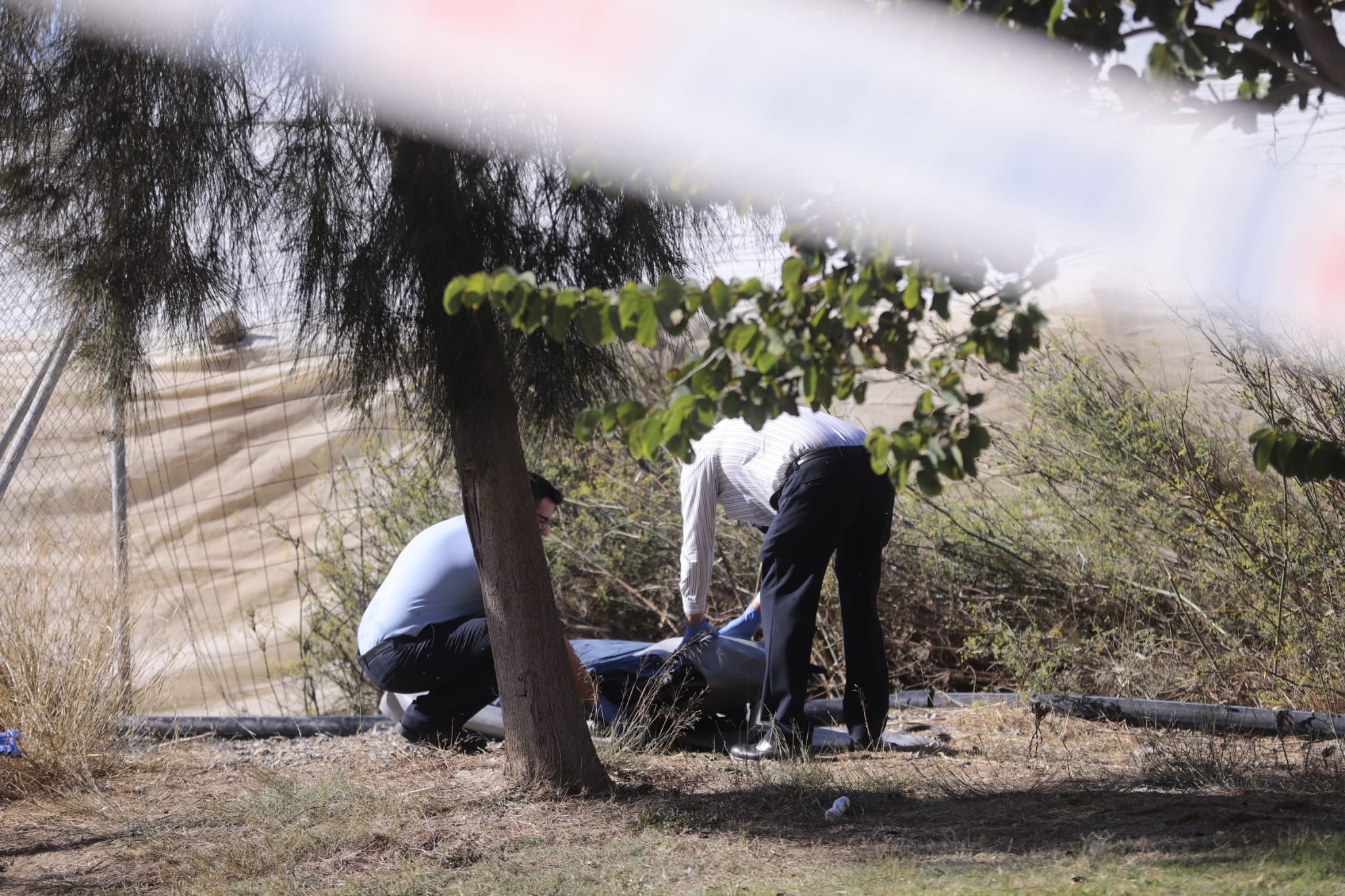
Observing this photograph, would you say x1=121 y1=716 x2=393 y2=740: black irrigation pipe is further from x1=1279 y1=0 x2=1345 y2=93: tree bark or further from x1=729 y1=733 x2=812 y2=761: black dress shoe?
x1=1279 y1=0 x2=1345 y2=93: tree bark

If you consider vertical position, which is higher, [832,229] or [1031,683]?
[832,229]

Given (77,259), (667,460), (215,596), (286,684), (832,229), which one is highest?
(77,259)

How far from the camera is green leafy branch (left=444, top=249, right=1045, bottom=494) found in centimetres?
174

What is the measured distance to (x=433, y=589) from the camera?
434 centimetres

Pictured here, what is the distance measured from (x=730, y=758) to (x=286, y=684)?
Answer: 324cm

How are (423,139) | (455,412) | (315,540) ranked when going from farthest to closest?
(315,540)
(455,412)
(423,139)

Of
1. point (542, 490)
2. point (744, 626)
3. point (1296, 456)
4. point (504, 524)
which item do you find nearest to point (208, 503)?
point (542, 490)

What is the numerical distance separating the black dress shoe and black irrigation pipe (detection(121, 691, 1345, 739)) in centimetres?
46

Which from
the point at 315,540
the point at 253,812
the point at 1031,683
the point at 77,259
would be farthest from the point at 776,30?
the point at 315,540

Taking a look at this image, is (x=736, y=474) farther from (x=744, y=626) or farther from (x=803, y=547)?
(x=744, y=626)

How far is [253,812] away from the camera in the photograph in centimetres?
349

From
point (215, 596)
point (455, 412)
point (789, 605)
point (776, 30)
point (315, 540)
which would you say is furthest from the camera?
point (215, 596)

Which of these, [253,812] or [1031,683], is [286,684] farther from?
[1031,683]

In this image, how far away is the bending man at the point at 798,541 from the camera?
395cm
